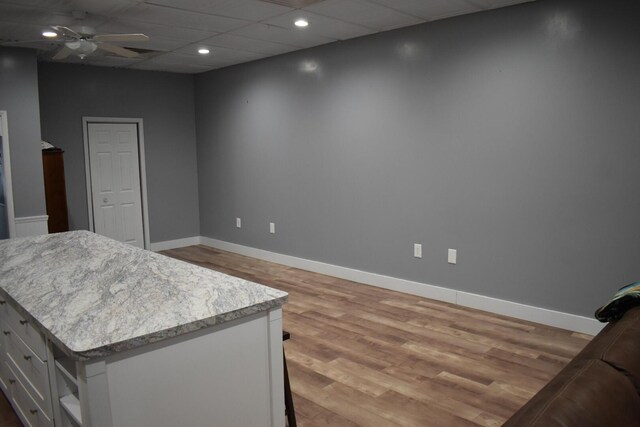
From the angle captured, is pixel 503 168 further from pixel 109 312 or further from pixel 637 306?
pixel 109 312

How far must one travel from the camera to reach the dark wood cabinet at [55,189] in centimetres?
532

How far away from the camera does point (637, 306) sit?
5.73ft

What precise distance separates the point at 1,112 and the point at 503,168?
484 centimetres

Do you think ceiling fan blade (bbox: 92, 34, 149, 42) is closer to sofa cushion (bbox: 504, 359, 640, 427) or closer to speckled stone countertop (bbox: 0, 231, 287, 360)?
speckled stone countertop (bbox: 0, 231, 287, 360)

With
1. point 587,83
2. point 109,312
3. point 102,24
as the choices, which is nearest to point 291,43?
point 102,24

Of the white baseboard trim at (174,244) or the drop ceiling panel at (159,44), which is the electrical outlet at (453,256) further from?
the white baseboard trim at (174,244)

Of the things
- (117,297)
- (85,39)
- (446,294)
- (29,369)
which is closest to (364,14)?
(85,39)

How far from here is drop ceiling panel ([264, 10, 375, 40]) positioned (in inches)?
155

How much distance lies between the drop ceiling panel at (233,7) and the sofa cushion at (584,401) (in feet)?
10.6

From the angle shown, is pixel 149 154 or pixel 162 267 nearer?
pixel 162 267

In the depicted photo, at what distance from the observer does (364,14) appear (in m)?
3.92

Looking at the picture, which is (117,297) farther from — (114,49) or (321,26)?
(321,26)

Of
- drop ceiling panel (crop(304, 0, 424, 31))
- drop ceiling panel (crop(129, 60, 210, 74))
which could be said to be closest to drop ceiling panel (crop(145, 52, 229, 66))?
drop ceiling panel (crop(129, 60, 210, 74))

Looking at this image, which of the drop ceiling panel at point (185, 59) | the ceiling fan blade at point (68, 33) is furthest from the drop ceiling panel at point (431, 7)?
the drop ceiling panel at point (185, 59)
